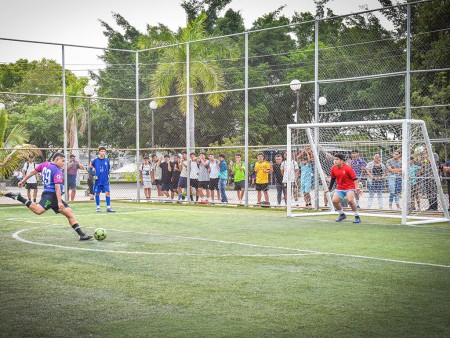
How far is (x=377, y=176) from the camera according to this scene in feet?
63.0

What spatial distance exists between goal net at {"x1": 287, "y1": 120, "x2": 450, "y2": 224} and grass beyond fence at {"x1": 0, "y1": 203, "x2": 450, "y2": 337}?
11.8 ft

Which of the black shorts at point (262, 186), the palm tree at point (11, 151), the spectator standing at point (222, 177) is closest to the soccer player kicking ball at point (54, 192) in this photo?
the black shorts at point (262, 186)

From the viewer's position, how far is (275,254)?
10.7 meters

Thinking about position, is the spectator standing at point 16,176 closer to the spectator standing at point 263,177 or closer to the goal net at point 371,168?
the spectator standing at point 263,177

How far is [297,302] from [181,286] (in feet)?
5.55

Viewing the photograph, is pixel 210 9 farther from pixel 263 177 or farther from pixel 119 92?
pixel 263 177

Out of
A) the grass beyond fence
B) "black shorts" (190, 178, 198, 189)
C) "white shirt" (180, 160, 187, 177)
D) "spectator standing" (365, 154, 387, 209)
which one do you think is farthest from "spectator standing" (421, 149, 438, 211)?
"white shirt" (180, 160, 187, 177)


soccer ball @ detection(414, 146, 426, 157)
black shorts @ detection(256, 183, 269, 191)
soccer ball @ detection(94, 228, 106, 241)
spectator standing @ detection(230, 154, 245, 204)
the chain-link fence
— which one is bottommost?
soccer ball @ detection(94, 228, 106, 241)

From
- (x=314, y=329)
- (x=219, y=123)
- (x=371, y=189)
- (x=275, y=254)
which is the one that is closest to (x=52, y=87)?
(x=219, y=123)

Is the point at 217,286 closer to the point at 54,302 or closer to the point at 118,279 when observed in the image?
the point at 118,279

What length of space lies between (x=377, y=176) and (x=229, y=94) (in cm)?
2447

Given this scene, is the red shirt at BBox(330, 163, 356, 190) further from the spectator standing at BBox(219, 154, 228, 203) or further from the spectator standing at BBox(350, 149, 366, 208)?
the spectator standing at BBox(219, 154, 228, 203)

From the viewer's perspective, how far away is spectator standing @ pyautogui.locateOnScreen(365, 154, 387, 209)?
62.8 feet

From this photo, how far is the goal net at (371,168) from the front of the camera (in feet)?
58.5
